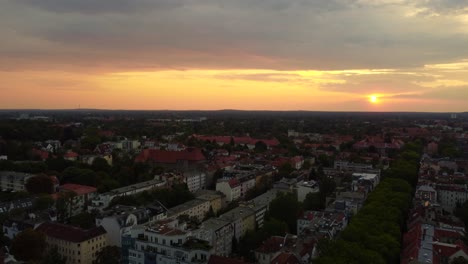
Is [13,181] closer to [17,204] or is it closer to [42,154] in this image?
[17,204]

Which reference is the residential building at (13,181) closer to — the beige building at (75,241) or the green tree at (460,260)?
the beige building at (75,241)

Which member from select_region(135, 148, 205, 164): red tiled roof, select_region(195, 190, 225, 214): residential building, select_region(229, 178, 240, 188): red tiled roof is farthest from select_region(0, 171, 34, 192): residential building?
select_region(229, 178, 240, 188): red tiled roof

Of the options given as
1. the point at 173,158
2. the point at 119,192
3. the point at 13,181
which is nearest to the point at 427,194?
the point at 119,192

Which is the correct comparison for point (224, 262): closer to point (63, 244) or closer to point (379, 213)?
point (63, 244)

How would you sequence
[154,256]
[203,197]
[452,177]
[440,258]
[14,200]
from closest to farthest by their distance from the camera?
[154,256]
[440,258]
[14,200]
[203,197]
[452,177]

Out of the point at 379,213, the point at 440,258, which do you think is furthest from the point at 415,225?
the point at 440,258

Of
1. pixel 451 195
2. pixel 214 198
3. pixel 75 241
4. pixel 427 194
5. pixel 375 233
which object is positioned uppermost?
pixel 375 233

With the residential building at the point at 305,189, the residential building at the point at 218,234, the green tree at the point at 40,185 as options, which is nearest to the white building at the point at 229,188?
the residential building at the point at 305,189
